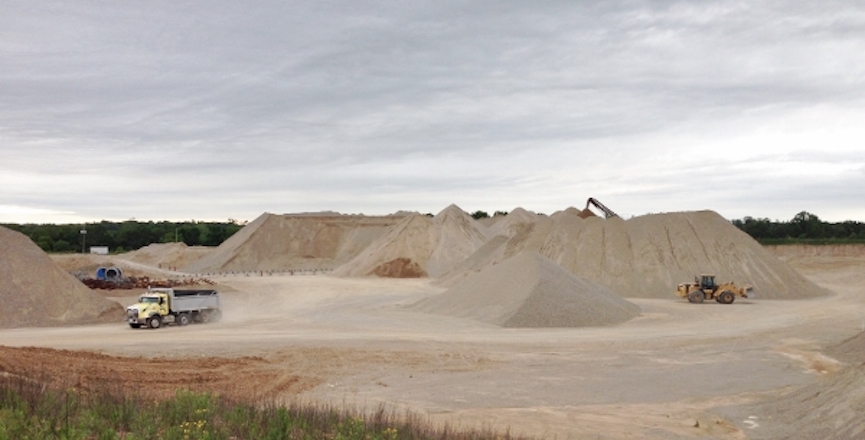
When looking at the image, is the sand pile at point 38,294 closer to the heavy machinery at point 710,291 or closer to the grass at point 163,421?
the grass at point 163,421

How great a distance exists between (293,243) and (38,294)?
1959 inches

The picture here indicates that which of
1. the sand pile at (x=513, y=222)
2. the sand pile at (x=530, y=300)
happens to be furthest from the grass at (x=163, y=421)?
the sand pile at (x=513, y=222)

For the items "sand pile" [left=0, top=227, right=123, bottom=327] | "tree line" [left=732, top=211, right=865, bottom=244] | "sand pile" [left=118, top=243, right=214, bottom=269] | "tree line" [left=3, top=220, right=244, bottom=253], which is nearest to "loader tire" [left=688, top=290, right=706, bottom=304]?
"sand pile" [left=0, top=227, right=123, bottom=327]

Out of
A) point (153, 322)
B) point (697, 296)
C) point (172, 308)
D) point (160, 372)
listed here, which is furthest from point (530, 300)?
point (160, 372)

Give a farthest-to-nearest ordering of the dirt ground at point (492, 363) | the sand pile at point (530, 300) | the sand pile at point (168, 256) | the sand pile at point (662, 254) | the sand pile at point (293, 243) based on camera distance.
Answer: the sand pile at point (168, 256), the sand pile at point (293, 243), the sand pile at point (662, 254), the sand pile at point (530, 300), the dirt ground at point (492, 363)

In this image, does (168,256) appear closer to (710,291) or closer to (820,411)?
(710,291)

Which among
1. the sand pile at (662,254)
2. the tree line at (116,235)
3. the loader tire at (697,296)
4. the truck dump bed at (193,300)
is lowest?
the loader tire at (697,296)

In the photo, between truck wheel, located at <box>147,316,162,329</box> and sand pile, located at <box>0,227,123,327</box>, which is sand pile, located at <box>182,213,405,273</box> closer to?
sand pile, located at <box>0,227,123,327</box>

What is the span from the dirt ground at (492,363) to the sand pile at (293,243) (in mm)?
41308

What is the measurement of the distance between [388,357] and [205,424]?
40.9 feet

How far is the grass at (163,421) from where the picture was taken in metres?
8.52

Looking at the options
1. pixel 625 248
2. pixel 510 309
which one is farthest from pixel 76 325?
pixel 625 248

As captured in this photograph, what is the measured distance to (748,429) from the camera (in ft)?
47.1

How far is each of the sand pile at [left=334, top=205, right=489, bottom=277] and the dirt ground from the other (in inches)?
1152
